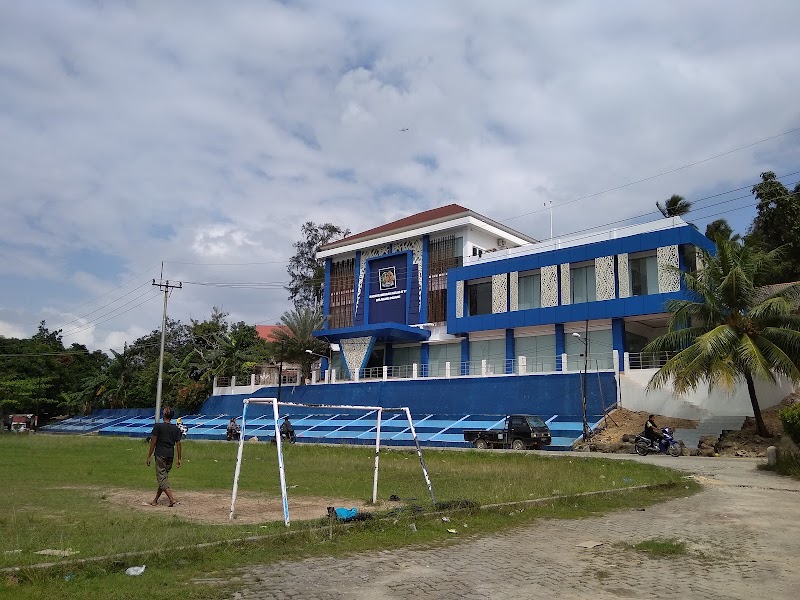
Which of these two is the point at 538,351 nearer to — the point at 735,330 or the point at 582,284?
the point at 582,284

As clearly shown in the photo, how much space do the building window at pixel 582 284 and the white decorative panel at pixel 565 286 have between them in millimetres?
344

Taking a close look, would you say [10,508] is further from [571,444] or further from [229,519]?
[571,444]

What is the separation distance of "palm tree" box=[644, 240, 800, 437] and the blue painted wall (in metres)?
7.56

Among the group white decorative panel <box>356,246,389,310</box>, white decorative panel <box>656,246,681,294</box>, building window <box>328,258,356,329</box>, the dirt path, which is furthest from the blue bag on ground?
building window <box>328,258,356,329</box>

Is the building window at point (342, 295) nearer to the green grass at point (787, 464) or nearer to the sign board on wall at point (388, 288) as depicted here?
the sign board on wall at point (388, 288)

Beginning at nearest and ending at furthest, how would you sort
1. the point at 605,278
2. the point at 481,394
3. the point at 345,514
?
the point at 345,514 < the point at 605,278 < the point at 481,394

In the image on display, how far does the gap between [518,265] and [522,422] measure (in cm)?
1621

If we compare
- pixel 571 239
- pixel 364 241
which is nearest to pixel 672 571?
pixel 571 239

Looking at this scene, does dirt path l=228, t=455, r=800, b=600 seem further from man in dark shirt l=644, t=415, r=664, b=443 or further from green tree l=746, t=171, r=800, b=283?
green tree l=746, t=171, r=800, b=283

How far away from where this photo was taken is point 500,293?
44531mm

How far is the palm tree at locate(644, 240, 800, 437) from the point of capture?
2538 centimetres

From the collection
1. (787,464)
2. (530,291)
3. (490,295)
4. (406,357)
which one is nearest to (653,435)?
(787,464)

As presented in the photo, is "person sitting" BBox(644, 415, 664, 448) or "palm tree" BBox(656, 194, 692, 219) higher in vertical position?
"palm tree" BBox(656, 194, 692, 219)

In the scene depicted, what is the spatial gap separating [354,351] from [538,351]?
15244 millimetres
